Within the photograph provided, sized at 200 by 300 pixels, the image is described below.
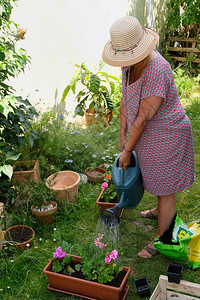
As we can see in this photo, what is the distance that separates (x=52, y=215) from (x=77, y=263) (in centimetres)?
72

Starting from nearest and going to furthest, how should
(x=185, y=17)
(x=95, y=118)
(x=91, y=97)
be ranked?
(x=95, y=118), (x=91, y=97), (x=185, y=17)

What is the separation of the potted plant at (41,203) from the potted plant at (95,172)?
0.72m

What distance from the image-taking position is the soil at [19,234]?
2904 mm

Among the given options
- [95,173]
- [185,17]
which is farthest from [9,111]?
[185,17]

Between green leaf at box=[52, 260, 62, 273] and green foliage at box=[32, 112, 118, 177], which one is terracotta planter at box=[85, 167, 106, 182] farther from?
green leaf at box=[52, 260, 62, 273]

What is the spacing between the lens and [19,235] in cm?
296

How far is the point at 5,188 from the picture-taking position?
10.8ft

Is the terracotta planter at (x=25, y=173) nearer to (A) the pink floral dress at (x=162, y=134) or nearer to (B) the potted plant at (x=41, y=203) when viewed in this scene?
(B) the potted plant at (x=41, y=203)

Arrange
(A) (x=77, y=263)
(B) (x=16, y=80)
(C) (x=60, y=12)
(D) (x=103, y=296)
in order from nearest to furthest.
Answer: (D) (x=103, y=296), (A) (x=77, y=263), (B) (x=16, y=80), (C) (x=60, y=12)

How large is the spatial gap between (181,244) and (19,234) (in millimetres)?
1360

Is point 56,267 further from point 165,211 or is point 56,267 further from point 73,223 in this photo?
point 165,211

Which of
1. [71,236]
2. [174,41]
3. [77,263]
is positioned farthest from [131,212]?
[174,41]

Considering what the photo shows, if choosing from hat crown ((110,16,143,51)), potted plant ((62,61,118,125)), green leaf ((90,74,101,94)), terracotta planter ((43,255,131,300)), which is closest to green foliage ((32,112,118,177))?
potted plant ((62,61,118,125))

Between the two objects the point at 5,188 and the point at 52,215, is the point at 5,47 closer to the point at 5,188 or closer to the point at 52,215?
the point at 5,188
